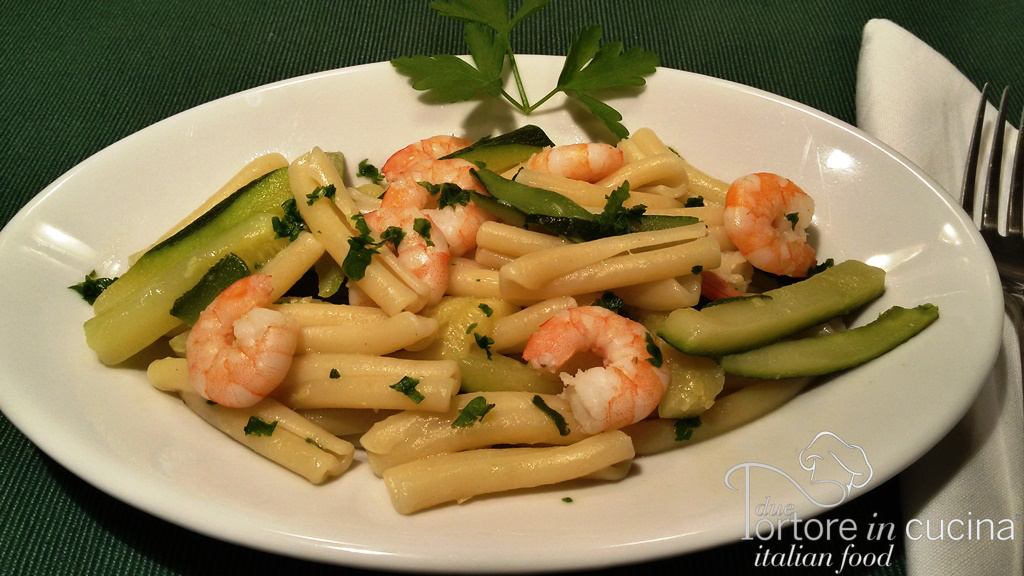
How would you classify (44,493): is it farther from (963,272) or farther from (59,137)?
(963,272)

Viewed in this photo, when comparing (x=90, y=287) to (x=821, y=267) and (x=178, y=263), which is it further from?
(x=821, y=267)

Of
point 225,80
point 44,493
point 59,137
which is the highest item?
point 225,80

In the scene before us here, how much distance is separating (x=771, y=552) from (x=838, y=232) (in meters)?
1.15

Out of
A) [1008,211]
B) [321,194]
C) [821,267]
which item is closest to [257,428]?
[321,194]

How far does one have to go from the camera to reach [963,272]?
6.87 ft

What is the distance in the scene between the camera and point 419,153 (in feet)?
8.57

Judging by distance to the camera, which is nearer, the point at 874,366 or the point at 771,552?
the point at 771,552

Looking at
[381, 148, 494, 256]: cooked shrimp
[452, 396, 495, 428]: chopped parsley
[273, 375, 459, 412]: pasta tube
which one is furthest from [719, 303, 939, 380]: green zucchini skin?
[381, 148, 494, 256]: cooked shrimp

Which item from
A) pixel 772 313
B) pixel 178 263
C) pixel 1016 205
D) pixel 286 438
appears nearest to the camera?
pixel 286 438

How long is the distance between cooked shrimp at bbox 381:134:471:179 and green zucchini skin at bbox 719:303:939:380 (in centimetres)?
126

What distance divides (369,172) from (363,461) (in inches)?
47.5

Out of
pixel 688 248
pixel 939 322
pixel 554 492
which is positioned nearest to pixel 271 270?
pixel 554 492

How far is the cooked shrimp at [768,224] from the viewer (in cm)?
216

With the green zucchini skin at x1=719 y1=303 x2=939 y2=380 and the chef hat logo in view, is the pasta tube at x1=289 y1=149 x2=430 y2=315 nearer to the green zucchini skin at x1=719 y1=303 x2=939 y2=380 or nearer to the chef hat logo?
the green zucchini skin at x1=719 y1=303 x2=939 y2=380
